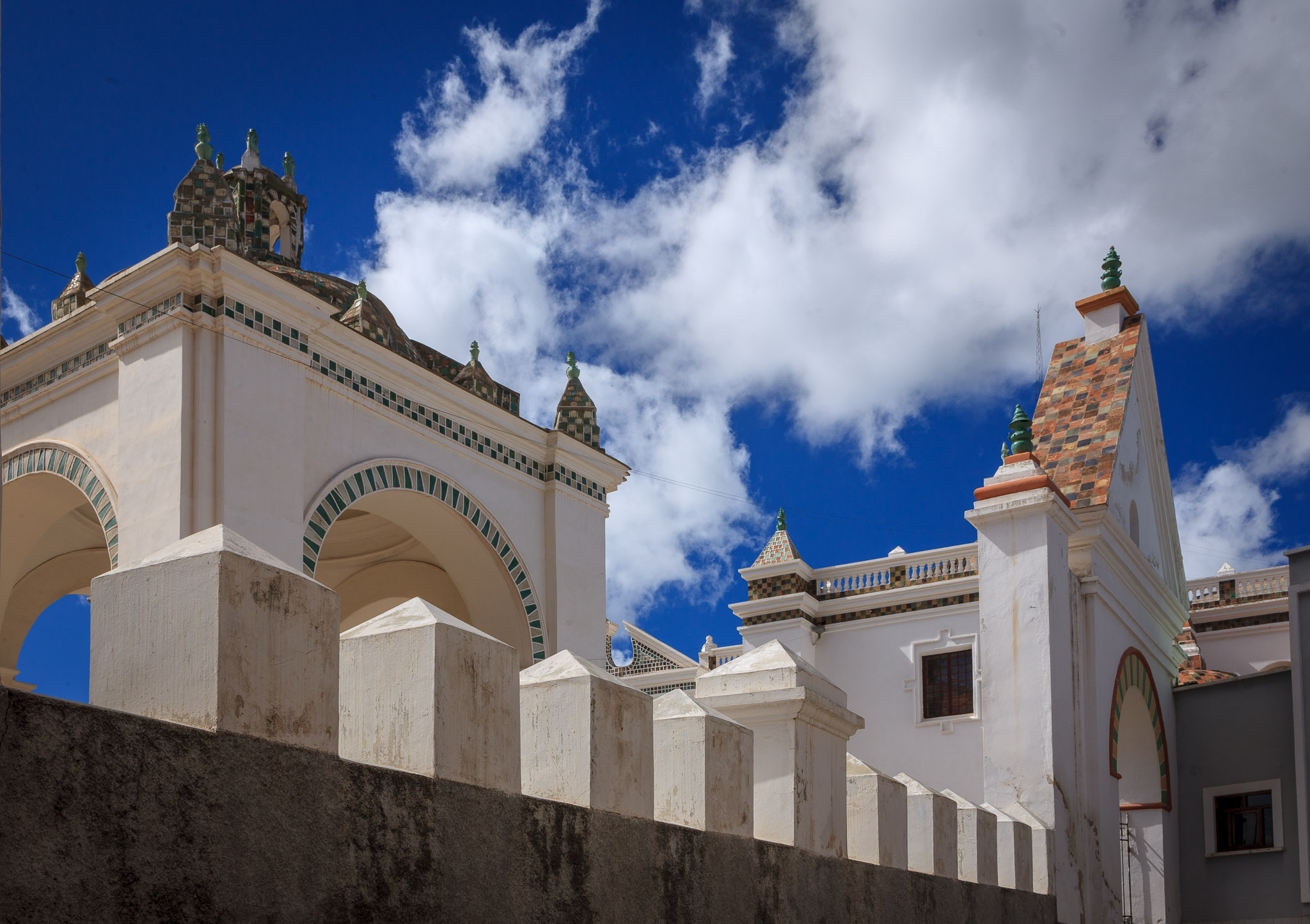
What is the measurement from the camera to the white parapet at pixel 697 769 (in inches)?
136

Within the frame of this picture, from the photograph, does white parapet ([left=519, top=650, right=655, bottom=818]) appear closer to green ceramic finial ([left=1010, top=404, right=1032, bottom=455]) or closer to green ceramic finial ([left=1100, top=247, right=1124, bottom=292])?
green ceramic finial ([left=1010, top=404, right=1032, bottom=455])

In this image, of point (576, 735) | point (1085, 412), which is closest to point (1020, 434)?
point (1085, 412)

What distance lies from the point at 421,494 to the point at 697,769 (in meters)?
5.29

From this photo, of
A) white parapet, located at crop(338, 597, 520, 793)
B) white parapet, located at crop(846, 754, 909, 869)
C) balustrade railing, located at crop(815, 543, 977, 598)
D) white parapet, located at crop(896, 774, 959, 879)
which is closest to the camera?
white parapet, located at crop(338, 597, 520, 793)

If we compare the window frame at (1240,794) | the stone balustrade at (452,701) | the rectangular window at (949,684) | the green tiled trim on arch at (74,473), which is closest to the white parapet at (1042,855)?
the stone balustrade at (452,701)

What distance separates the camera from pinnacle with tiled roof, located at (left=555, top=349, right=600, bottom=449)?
988cm

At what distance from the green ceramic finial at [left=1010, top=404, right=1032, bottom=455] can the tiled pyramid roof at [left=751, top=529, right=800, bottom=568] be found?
6.43 m

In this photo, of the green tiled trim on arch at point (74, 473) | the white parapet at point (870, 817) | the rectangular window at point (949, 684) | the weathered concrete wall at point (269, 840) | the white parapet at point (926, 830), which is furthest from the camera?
the rectangular window at point (949, 684)

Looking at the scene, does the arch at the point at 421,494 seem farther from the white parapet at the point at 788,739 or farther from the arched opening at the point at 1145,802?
the arched opening at the point at 1145,802

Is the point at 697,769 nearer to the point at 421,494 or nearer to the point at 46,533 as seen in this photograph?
the point at 421,494

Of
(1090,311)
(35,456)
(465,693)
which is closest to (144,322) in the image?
(35,456)

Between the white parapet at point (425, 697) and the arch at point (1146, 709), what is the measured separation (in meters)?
8.31

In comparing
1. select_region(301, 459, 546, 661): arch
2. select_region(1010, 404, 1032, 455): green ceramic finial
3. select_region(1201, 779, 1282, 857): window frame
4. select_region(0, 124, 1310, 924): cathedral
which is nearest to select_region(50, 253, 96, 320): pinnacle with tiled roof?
select_region(0, 124, 1310, 924): cathedral

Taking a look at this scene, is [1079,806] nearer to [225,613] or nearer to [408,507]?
[408,507]
